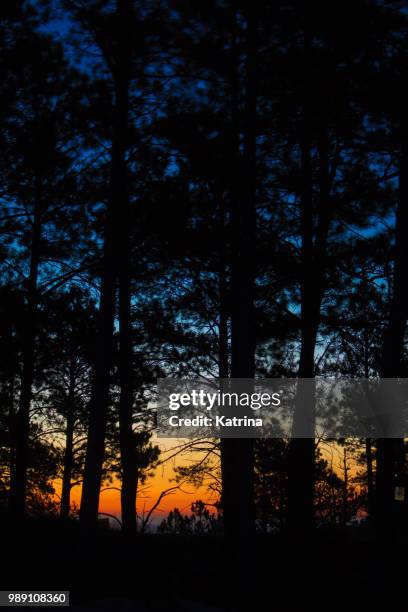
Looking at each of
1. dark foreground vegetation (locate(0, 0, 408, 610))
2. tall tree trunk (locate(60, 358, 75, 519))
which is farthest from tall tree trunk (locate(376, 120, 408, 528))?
tall tree trunk (locate(60, 358, 75, 519))

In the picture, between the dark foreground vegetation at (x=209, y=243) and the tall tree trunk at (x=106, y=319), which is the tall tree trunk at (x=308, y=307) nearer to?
the dark foreground vegetation at (x=209, y=243)

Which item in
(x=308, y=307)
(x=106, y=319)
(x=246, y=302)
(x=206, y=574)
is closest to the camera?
(x=246, y=302)

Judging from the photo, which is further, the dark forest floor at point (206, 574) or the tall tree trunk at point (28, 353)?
the tall tree trunk at point (28, 353)

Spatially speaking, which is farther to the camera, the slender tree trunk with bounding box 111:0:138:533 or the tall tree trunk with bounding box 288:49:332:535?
the tall tree trunk with bounding box 288:49:332:535

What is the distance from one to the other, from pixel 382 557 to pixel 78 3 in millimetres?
8891

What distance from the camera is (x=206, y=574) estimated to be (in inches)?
408

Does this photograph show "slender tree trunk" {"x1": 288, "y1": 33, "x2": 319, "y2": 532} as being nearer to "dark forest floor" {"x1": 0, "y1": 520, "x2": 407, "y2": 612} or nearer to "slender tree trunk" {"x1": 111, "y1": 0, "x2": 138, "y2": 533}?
"dark forest floor" {"x1": 0, "y1": 520, "x2": 407, "y2": 612}

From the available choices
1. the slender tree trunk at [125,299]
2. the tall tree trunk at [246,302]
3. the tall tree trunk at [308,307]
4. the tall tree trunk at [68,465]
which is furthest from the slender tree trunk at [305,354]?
the tall tree trunk at [68,465]

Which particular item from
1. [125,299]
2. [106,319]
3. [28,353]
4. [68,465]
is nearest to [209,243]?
[125,299]

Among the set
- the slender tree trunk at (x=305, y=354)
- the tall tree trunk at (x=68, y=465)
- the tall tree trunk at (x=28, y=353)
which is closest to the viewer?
the slender tree trunk at (x=305, y=354)

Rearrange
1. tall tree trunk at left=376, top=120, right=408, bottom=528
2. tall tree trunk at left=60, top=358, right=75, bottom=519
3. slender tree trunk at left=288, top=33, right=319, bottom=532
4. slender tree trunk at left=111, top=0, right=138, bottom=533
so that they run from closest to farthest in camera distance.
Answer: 1. tall tree trunk at left=376, top=120, right=408, bottom=528
2. slender tree trunk at left=111, top=0, right=138, bottom=533
3. slender tree trunk at left=288, top=33, right=319, bottom=532
4. tall tree trunk at left=60, top=358, right=75, bottom=519

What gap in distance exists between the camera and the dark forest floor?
7.35 metres

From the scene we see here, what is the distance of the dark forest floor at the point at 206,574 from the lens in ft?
24.1

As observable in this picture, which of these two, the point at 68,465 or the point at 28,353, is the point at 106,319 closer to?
the point at 28,353
